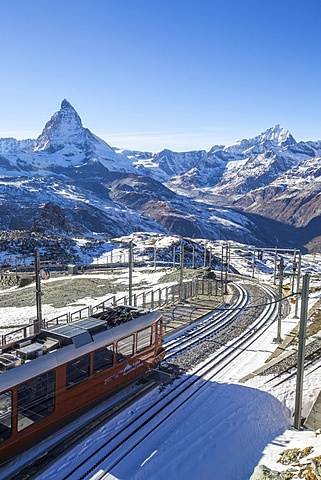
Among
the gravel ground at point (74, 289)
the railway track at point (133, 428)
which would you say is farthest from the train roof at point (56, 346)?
the gravel ground at point (74, 289)

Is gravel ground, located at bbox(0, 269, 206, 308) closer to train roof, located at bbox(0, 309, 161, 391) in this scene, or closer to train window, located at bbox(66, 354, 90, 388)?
train roof, located at bbox(0, 309, 161, 391)

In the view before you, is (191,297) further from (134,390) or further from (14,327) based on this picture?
(134,390)

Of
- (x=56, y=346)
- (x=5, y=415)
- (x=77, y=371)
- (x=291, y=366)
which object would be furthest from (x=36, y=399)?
(x=291, y=366)

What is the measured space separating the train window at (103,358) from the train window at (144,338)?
1.85 m

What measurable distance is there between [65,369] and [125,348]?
3.41 meters

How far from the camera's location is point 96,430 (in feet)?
46.4

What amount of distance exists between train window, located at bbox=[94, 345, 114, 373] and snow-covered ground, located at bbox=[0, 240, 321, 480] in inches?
83.2

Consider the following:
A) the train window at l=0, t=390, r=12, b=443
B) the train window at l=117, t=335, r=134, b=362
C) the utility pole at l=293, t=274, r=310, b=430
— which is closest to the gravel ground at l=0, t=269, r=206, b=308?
the train window at l=117, t=335, r=134, b=362

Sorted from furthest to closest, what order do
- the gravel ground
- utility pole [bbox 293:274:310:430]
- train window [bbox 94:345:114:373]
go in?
the gravel ground → train window [bbox 94:345:114:373] → utility pole [bbox 293:274:310:430]

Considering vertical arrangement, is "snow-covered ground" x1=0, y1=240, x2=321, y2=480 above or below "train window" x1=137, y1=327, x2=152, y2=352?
below

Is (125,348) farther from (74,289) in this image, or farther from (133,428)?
(74,289)

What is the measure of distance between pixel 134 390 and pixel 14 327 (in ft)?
62.3

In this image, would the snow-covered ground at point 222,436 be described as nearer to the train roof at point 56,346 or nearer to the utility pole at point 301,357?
the utility pole at point 301,357

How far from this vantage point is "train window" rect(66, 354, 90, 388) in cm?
1355
